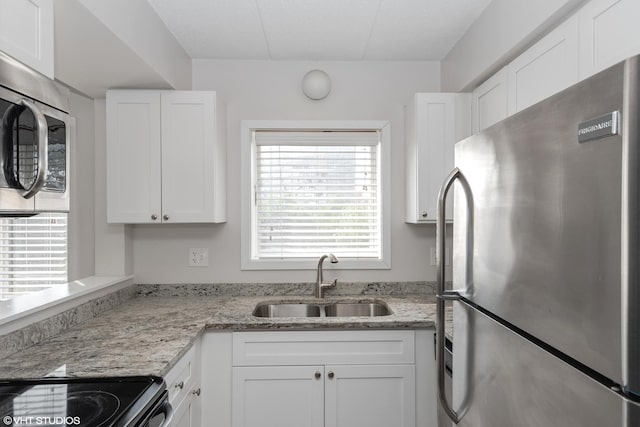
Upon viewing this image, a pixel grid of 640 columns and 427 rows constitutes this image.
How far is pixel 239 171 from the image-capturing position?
2.79 m

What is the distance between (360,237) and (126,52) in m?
1.68

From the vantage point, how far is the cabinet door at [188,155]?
2.43m

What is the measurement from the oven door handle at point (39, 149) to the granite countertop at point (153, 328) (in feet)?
2.05

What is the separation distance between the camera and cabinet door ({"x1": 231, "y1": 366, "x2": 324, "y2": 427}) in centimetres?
213

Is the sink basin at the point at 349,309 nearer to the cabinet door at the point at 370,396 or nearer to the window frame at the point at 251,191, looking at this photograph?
the window frame at the point at 251,191

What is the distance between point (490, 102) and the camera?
221 centimetres

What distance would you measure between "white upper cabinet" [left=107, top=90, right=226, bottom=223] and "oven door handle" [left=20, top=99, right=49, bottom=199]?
126cm

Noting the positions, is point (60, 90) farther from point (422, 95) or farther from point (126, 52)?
point (422, 95)

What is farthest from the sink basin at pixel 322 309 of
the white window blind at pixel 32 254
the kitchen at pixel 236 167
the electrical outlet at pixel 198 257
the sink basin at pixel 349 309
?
the white window blind at pixel 32 254

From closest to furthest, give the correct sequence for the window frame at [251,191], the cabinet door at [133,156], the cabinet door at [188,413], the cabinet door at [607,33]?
the cabinet door at [607,33] < the cabinet door at [188,413] < the cabinet door at [133,156] < the window frame at [251,191]

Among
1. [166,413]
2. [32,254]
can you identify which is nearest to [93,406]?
[166,413]

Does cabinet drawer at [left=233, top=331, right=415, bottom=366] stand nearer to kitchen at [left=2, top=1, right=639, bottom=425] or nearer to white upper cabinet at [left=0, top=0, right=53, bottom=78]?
kitchen at [left=2, top=1, right=639, bottom=425]

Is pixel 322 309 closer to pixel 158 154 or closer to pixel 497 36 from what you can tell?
pixel 158 154

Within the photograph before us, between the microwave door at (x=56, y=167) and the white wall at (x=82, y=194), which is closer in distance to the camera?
the microwave door at (x=56, y=167)
